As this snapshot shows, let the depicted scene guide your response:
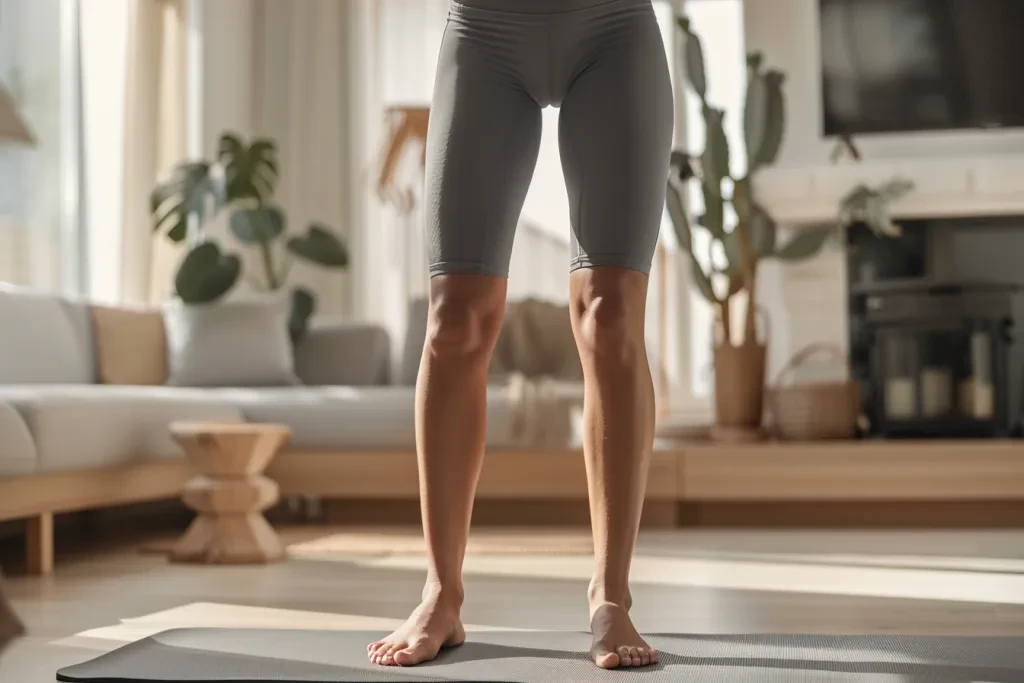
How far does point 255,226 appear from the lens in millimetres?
4898

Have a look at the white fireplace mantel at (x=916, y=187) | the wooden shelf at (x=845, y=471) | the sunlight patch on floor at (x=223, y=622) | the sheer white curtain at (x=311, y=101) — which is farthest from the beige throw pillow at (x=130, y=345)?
the white fireplace mantel at (x=916, y=187)

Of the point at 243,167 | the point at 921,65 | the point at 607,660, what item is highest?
the point at 921,65

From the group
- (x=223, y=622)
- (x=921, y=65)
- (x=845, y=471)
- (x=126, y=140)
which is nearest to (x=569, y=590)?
(x=223, y=622)

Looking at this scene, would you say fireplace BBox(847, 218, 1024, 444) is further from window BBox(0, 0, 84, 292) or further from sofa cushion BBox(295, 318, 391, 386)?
window BBox(0, 0, 84, 292)

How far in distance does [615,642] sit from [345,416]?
2.55 m

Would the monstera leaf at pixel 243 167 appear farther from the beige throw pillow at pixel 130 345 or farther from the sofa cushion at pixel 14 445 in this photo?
the sofa cushion at pixel 14 445

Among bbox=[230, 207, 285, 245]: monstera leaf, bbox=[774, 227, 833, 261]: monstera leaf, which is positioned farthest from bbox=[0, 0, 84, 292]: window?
bbox=[774, 227, 833, 261]: monstera leaf

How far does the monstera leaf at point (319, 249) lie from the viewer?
5.04 m

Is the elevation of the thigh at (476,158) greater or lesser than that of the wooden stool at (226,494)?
greater

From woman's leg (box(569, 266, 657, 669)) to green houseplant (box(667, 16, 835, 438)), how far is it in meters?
2.76

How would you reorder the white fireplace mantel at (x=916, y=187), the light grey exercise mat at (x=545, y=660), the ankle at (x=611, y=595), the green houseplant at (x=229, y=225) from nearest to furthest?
the light grey exercise mat at (x=545, y=660) → the ankle at (x=611, y=595) → the green houseplant at (x=229, y=225) → the white fireplace mantel at (x=916, y=187)

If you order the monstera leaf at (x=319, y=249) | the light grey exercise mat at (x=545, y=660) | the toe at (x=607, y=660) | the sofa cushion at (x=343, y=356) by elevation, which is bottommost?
the light grey exercise mat at (x=545, y=660)

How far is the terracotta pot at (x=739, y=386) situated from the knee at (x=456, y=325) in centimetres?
278

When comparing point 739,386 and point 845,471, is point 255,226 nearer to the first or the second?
point 739,386
